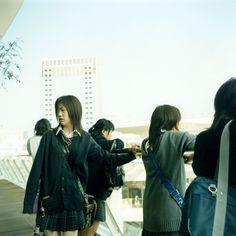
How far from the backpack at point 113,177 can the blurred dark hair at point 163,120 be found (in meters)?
0.71

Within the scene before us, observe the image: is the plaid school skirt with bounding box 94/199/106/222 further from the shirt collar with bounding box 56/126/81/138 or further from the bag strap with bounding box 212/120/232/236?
the bag strap with bounding box 212/120/232/236

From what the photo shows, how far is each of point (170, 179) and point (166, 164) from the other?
0.07m

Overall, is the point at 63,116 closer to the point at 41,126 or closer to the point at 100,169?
the point at 100,169

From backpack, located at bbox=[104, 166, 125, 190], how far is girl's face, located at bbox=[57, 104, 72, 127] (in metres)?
0.52

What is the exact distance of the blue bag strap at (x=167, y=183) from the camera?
60.3 inches

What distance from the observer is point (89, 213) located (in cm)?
196

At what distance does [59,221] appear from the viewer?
1.78 m

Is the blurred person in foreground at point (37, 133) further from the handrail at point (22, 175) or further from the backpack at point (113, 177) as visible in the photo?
the backpack at point (113, 177)

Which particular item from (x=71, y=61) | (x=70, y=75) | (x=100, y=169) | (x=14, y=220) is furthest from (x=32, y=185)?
(x=71, y=61)

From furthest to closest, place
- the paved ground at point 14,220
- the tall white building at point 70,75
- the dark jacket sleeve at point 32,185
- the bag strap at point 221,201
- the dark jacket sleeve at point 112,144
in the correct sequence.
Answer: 1. the tall white building at point 70,75
2. the paved ground at point 14,220
3. the dark jacket sleeve at point 112,144
4. the dark jacket sleeve at point 32,185
5. the bag strap at point 221,201

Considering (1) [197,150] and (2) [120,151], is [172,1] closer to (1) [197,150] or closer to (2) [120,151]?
(2) [120,151]

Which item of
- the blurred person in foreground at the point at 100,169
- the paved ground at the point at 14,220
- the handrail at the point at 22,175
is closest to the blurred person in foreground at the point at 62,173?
the blurred person in foreground at the point at 100,169

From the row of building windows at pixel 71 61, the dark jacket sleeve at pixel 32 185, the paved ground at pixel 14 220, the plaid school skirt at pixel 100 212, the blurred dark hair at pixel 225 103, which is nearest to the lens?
the blurred dark hair at pixel 225 103

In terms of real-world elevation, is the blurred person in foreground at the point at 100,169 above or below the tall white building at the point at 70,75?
below
